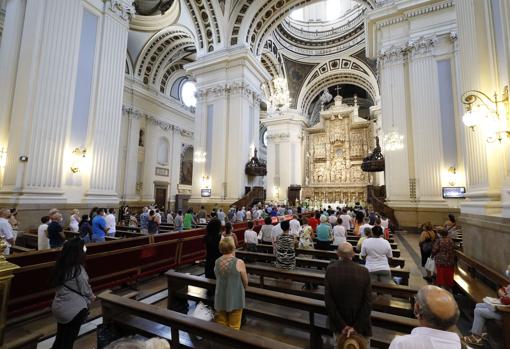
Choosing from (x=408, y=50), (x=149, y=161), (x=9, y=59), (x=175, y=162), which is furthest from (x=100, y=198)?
(x=408, y=50)

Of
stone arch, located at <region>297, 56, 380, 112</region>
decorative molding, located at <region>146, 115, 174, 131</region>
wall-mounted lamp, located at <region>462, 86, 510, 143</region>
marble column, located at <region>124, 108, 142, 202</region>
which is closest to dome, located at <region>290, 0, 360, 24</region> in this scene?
stone arch, located at <region>297, 56, 380, 112</region>

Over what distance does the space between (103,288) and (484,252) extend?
592 cm

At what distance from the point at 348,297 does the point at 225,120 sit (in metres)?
13.2

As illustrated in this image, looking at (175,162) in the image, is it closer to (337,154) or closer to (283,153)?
(283,153)

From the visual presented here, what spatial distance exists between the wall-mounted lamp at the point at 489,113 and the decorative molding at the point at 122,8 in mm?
10188

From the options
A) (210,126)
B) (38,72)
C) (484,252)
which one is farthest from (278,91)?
(484,252)

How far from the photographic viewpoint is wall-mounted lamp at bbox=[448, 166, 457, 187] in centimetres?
942

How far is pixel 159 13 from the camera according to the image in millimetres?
16219

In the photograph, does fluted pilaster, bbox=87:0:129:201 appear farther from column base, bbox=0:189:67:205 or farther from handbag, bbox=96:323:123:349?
handbag, bbox=96:323:123:349

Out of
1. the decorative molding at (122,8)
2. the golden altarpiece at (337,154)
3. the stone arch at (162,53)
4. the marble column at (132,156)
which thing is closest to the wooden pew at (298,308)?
the decorative molding at (122,8)

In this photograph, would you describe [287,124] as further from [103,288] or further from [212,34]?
[103,288]

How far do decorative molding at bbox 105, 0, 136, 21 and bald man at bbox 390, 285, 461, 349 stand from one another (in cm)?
1094

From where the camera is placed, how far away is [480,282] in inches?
151

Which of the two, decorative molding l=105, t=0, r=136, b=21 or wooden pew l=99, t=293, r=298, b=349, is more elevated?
decorative molding l=105, t=0, r=136, b=21
